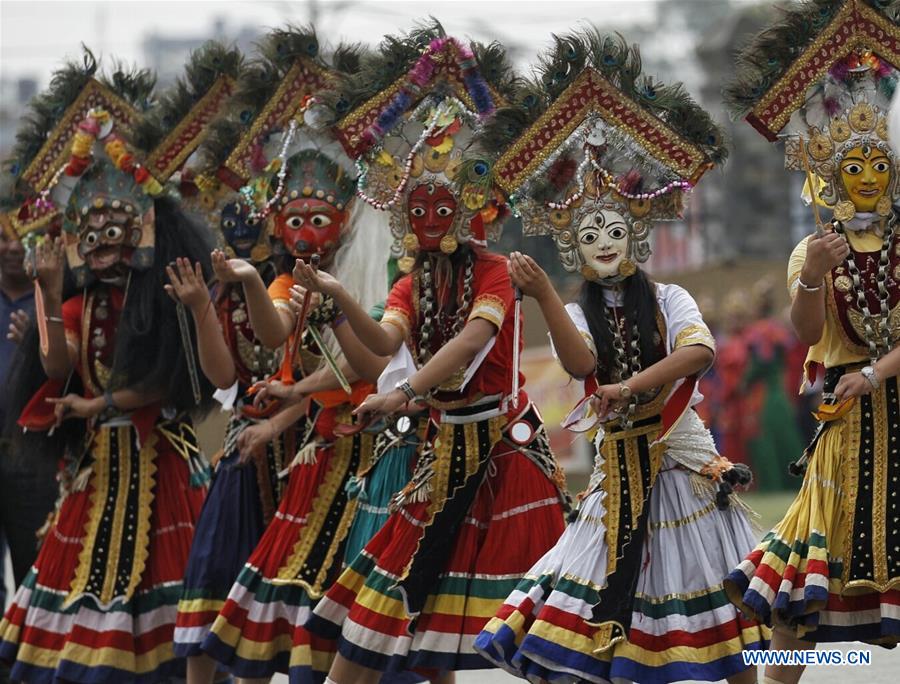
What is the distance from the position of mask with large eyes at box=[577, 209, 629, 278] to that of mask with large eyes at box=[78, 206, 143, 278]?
8.28 feet

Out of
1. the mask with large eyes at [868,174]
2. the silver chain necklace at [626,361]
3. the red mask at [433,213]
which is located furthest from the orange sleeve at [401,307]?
the mask with large eyes at [868,174]

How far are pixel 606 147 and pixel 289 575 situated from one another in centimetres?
217

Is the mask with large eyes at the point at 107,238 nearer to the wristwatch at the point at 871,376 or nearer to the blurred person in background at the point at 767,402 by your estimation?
the wristwatch at the point at 871,376

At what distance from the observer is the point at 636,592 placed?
612cm

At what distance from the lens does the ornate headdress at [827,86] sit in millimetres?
6031

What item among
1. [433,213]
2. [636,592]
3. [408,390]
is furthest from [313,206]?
[636,592]

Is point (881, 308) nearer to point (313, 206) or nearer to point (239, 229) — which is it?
point (313, 206)

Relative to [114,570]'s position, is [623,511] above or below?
above

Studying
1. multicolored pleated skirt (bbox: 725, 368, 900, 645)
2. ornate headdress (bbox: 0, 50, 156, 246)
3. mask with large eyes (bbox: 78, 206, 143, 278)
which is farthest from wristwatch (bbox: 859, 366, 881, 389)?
ornate headdress (bbox: 0, 50, 156, 246)

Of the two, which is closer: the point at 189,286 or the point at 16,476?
the point at 189,286

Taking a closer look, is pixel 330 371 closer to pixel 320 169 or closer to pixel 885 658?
pixel 320 169

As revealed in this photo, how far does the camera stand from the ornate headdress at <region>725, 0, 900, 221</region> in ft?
19.8

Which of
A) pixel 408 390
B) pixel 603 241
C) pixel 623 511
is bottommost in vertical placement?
pixel 623 511

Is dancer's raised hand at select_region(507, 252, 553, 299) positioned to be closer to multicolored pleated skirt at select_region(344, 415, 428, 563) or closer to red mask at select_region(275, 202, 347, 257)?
multicolored pleated skirt at select_region(344, 415, 428, 563)
